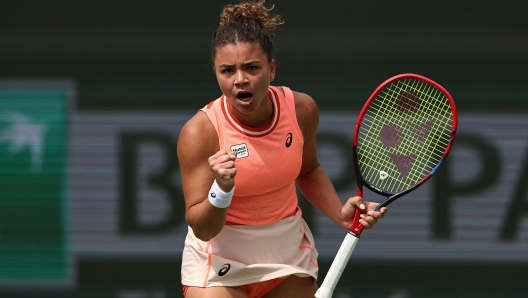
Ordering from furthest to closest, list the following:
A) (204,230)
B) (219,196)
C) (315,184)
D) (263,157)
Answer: (315,184), (263,157), (204,230), (219,196)

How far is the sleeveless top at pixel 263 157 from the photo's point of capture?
283cm

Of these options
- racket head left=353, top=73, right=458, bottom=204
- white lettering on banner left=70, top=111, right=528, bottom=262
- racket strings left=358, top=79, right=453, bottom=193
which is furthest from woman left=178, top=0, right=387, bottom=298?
white lettering on banner left=70, top=111, right=528, bottom=262

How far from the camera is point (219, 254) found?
292 centimetres

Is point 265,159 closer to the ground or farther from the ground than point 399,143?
farther from the ground

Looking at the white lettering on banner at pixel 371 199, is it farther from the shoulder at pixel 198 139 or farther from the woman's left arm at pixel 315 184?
the shoulder at pixel 198 139

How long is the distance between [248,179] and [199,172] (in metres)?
0.17

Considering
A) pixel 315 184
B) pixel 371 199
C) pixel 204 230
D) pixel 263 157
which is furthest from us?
pixel 371 199

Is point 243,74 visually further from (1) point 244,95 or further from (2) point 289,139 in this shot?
(2) point 289,139

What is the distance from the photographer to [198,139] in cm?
278

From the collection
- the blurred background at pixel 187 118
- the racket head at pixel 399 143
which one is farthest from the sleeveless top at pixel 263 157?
the blurred background at pixel 187 118

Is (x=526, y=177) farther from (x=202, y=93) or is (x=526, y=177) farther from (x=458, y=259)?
(x=202, y=93)

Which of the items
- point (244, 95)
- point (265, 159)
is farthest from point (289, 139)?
point (244, 95)

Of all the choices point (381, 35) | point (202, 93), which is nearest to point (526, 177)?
point (381, 35)

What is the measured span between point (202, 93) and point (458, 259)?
161 cm
